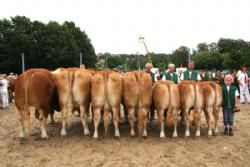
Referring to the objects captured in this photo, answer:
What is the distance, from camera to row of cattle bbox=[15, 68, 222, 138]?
29.1 feet

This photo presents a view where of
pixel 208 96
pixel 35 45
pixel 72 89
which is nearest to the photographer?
pixel 72 89

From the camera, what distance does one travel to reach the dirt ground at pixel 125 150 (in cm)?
727

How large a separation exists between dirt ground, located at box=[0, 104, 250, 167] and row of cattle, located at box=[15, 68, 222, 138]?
379mm

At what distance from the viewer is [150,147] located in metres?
8.21

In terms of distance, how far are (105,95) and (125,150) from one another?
1.58m

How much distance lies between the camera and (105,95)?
8.85 metres

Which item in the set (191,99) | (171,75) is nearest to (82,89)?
(191,99)

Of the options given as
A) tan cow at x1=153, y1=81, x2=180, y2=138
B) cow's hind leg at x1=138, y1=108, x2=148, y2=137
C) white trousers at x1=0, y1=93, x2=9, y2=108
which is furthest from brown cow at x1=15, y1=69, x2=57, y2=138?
white trousers at x1=0, y1=93, x2=9, y2=108

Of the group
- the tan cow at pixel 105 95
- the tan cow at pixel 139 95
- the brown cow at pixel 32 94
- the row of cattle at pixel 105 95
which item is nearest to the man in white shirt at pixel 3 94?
the row of cattle at pixel 105 95

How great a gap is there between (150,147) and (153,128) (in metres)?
2.32

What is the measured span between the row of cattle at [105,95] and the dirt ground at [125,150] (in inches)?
14.9

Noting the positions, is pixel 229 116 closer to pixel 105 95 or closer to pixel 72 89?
pixel 105 95

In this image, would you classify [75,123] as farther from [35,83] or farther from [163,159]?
[163,159]

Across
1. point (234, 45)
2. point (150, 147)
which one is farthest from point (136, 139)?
point (234, 45)
